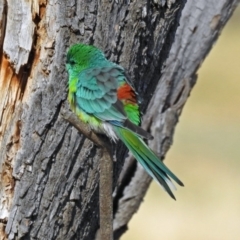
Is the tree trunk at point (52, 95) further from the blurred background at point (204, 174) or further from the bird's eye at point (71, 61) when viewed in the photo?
the blurred background at point (204, 174)

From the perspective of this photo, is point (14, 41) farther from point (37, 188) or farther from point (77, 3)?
point (37, 188)

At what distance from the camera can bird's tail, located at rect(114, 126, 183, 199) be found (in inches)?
109

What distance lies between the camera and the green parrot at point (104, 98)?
3.08 meters

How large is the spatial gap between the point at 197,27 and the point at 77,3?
1.34 meters

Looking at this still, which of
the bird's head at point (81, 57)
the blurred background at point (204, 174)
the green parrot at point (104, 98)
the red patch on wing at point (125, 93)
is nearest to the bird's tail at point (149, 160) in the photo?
the green parrot at point (104, 98)

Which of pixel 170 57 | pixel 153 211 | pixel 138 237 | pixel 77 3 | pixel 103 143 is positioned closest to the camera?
pixel 103 143

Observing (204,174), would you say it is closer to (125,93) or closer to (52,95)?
(52,95)

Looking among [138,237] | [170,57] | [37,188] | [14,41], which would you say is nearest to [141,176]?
[170,57]

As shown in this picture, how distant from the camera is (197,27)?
454 centimetres

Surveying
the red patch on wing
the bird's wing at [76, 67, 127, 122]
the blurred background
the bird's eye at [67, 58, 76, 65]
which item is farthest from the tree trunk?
the blurred background

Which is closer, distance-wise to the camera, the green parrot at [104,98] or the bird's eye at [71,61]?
the green parrot at [104,98]

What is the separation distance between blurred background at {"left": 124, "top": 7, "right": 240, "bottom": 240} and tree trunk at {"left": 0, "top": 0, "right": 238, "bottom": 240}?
509 cm

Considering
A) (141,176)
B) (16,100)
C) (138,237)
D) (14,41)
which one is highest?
(14,41)

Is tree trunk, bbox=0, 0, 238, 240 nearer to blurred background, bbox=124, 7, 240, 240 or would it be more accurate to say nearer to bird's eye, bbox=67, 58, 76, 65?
bird's eye, bbox=67, 58, 76, 65
